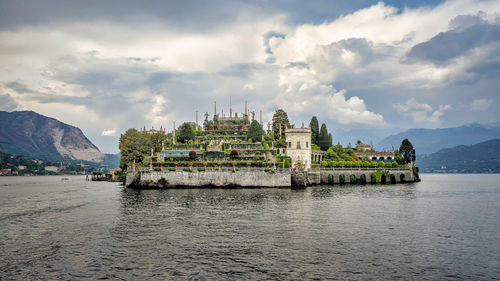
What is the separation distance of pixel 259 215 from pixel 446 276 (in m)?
23.9

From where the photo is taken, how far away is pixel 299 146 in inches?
4171

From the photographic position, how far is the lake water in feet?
73.4

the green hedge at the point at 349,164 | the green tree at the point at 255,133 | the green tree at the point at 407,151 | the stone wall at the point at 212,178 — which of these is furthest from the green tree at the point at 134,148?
the green tree at the point at 407,151

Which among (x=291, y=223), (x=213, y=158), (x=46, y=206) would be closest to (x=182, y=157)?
(x=213, y=158)

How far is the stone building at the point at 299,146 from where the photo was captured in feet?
345

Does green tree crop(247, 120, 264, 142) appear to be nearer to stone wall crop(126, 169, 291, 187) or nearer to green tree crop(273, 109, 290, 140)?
green tree crop(273, 109, 290, 140)

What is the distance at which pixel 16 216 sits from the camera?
141 feet

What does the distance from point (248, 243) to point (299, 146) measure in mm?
78815

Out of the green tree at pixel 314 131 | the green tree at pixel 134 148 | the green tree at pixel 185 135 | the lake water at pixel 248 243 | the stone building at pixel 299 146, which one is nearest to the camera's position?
the lake water at pixel 248 243

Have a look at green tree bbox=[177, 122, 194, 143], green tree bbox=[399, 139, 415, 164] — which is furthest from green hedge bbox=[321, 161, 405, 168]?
green tree bbox=[177, 122, 194, 143]

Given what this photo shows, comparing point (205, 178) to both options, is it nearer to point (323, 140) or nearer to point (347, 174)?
point (347, 174)

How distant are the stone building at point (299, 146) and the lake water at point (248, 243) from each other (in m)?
57.0

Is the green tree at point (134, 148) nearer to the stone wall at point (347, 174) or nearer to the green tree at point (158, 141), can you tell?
the green tree at point (158, 141)

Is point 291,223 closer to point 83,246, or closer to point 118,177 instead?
point 83,246
